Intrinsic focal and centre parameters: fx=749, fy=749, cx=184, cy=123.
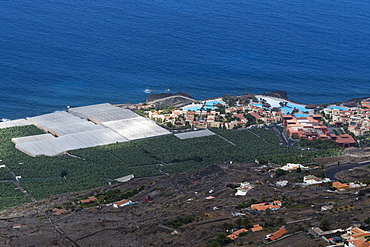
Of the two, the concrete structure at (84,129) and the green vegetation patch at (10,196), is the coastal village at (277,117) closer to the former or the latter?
the concrete structure at (84,129)

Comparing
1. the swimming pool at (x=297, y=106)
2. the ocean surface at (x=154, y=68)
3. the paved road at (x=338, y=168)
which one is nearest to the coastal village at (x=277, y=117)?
the swimming pool at (x=297, y=106)

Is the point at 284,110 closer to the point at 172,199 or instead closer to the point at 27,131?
the point at 27,131

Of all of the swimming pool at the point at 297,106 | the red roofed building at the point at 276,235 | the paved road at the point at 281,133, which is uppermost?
the red roofed building at the point at 276,235

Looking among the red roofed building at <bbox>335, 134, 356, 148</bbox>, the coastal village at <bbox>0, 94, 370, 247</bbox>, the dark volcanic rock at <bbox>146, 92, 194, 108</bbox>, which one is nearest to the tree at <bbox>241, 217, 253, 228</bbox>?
the coastal village at <bbox>0, 94, 370, 247</bbox>

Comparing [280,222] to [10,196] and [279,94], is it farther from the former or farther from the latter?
[279,94]

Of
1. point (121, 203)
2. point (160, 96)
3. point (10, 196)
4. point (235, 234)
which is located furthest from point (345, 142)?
point (235, 234)

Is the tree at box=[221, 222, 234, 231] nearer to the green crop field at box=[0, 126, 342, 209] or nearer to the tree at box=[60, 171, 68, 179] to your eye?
the green crop field at box=[0, 126, 342, 209]
